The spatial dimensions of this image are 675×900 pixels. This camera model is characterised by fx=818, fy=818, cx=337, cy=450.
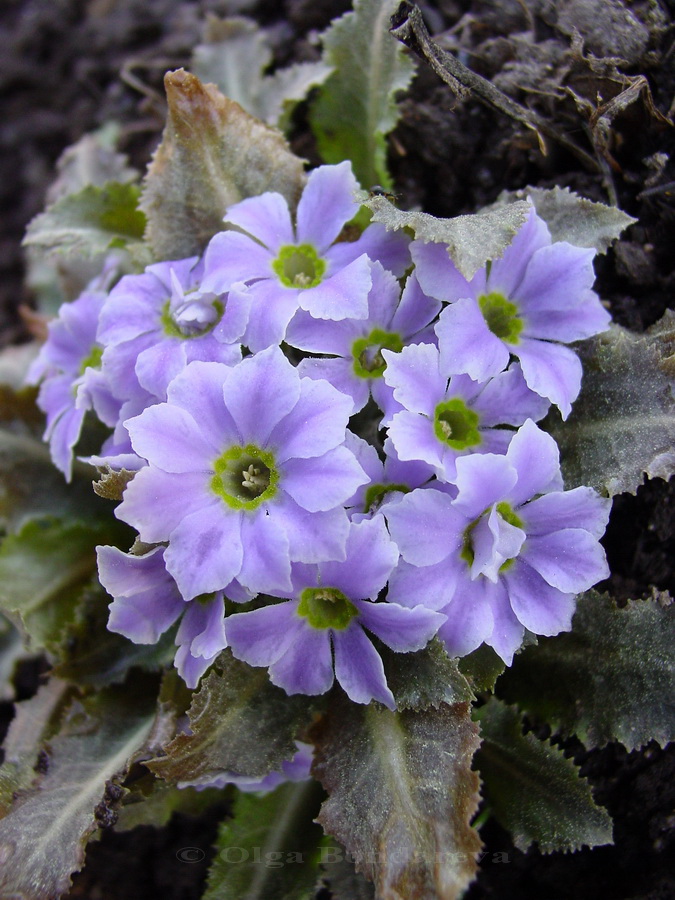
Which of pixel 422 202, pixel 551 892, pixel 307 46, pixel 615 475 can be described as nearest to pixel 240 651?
pixel 615 475

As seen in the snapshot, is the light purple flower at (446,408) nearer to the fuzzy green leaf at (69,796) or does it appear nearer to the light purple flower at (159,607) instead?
the light purple flower at (159,607)

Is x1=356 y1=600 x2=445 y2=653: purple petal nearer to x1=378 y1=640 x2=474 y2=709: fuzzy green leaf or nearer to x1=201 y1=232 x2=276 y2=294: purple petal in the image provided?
x1=378 y1=640 x2=474 y2=709: fuzzy green leaf

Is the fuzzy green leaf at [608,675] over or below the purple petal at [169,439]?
below

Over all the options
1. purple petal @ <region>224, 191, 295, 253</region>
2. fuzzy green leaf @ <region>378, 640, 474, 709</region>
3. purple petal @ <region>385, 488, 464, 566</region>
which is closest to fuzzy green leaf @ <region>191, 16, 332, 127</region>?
purple petal @ <region>224, 191, 295, 253</region>

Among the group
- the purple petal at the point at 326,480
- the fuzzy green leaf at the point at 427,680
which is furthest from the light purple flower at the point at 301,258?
the fuzzy green leaf at the point at 427,680

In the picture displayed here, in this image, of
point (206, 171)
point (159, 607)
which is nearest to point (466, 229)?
point (206, 171)
